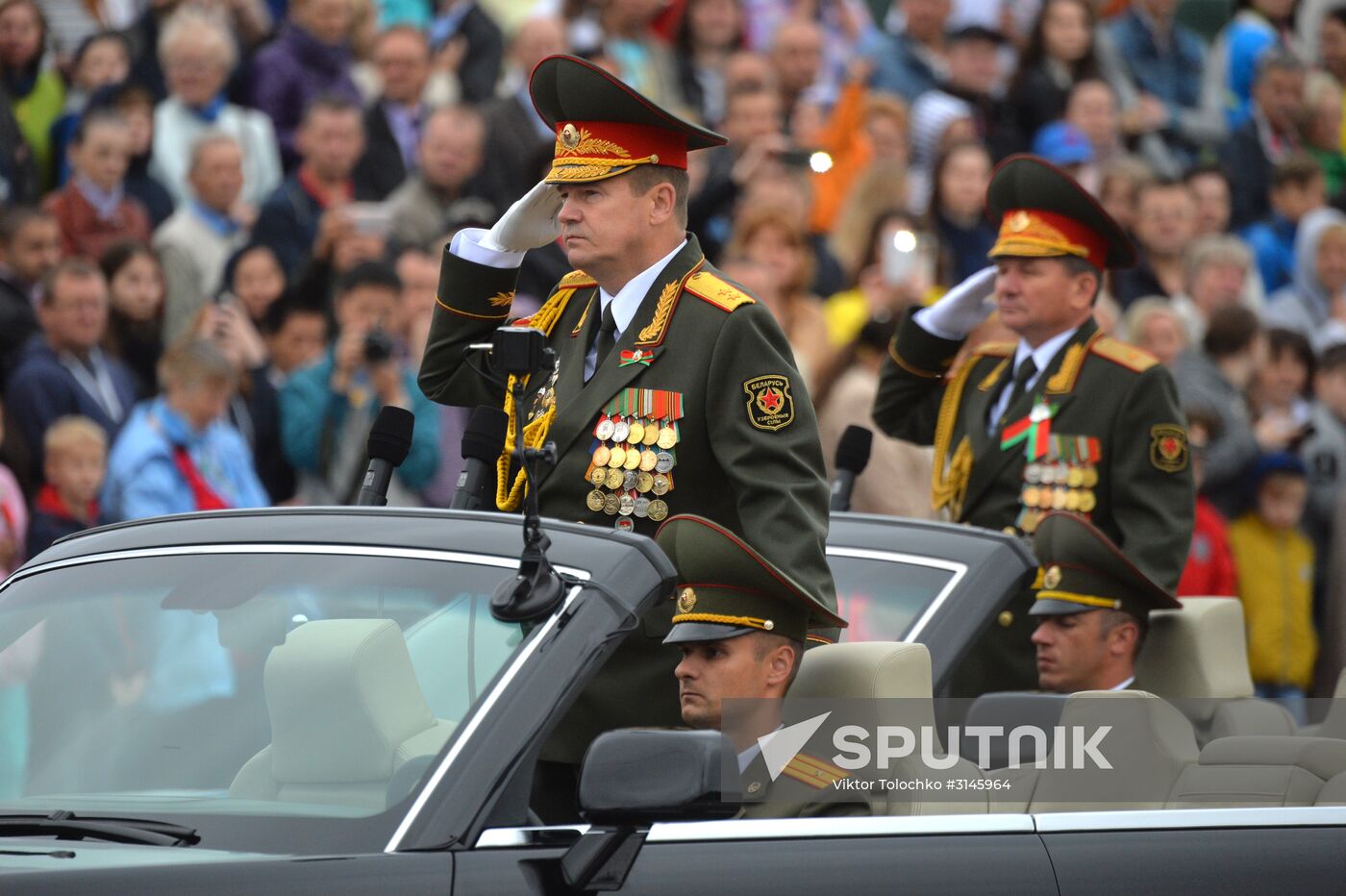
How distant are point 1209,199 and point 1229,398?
3130 mm

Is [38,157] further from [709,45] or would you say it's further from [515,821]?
[515,821]

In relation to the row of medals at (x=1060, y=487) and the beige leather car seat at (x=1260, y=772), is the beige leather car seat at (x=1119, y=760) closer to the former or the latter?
the beige leather car seat at (x=1260, y=772)

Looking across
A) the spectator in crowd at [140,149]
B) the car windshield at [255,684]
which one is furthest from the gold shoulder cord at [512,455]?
the spectator in crowd at [140,149]

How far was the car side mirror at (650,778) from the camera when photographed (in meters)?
3.35

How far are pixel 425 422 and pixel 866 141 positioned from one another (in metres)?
4.56

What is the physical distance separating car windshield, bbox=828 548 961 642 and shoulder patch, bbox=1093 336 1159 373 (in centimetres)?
157

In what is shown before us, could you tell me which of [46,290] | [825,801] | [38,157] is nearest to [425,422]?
[46,290]

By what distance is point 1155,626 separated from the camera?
6.24 m

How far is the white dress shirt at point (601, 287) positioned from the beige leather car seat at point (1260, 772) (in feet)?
5.11

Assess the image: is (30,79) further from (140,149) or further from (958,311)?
(958,311)

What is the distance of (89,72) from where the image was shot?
11.1 m

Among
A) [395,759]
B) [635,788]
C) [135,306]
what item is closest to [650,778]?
[635,788]

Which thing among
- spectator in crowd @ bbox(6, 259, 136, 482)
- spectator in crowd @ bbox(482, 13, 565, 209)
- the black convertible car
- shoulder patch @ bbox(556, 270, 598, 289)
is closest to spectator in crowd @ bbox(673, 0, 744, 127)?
spectator in crowd @ bbox(482, 13, 565, 209)

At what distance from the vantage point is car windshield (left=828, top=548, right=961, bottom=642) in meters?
5.68
